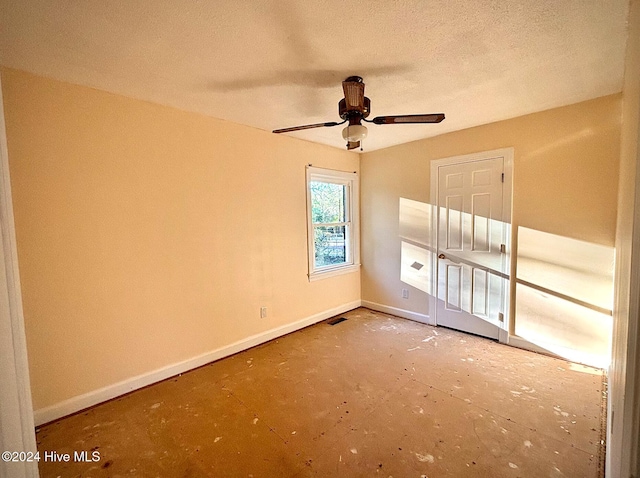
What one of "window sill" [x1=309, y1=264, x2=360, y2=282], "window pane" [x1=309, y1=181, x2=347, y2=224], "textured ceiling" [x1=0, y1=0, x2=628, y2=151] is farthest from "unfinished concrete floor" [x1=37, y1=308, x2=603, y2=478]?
"textured ceiling" [x1=0, y1=0, x2=628, y2=151]

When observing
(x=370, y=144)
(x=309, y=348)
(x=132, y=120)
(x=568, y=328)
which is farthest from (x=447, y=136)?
(x=132, y=120)

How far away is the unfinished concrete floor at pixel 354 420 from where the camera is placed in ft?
5.30

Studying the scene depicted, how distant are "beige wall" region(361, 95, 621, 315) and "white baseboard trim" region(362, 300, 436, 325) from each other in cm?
9

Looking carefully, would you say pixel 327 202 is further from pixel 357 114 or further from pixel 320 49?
pixel 320 49

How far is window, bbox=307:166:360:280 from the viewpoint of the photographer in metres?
3.69

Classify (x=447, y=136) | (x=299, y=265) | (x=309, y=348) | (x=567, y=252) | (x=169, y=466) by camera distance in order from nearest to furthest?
(x=169, y=466) → (x=567, y=252) → (x=309, y=348) → (x=447, y=136) → (x=299, y=265)

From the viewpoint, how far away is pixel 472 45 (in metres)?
1.68

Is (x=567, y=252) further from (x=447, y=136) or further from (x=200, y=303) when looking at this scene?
(x=200, y=303)

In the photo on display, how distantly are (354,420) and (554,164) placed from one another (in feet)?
9.42

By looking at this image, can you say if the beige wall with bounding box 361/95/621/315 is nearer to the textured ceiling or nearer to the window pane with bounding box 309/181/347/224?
the textured ceiling

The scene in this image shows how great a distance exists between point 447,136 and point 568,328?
2.32 metres

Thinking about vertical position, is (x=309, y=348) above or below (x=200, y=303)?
below

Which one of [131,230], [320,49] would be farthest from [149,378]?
[320,49]

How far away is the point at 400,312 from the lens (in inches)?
154
